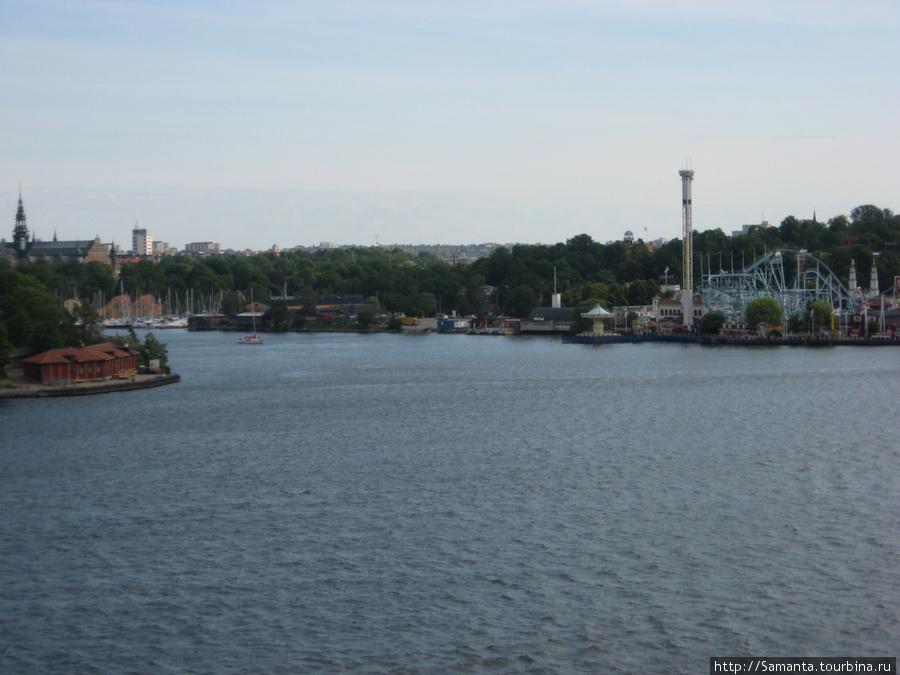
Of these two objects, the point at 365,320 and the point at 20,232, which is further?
the point at 20,232

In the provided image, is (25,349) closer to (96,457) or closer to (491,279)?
(96,457)

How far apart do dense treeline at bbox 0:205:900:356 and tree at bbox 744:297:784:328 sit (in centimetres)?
1058

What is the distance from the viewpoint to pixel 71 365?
2759 centimetres

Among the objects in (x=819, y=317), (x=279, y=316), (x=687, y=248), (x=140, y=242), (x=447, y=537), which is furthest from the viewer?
(x=140, y=242)

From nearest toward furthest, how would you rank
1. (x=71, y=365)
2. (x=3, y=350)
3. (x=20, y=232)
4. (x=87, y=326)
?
(x=3, y=350), (x=71, y=365), (x=87, y=326), (x=20, y=232)

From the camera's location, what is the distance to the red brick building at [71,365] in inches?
1070

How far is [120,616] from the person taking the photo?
9.38 metres

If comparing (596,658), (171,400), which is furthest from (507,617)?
(171,400)

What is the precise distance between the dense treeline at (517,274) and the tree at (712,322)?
7.64 meters

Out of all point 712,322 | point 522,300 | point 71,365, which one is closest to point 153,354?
point 71,365

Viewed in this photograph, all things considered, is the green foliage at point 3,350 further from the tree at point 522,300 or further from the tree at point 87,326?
the tree at point 522,300

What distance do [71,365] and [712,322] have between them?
104 ft

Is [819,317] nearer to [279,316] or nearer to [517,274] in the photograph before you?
[517,274]

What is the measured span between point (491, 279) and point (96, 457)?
66.0m
